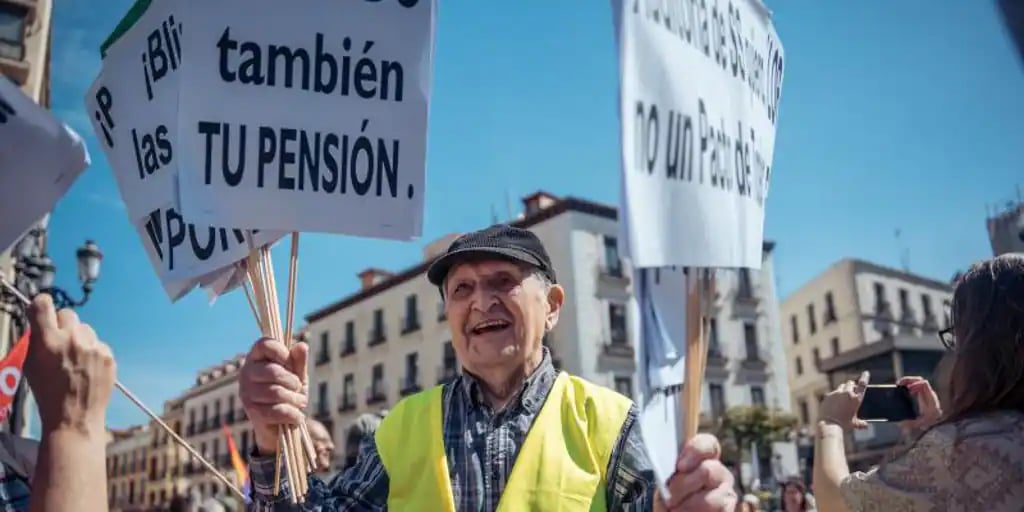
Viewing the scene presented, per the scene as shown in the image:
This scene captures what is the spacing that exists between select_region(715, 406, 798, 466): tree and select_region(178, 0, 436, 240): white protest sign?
32965mm

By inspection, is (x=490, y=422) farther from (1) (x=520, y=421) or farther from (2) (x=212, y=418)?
(2) (x=212, y=418)

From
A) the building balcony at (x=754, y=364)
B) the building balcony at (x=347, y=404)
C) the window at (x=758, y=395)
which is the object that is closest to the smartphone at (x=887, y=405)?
the building balcony at (x=754, y=364)

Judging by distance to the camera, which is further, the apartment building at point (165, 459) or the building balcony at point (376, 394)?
the apartment building at point (165, 459)

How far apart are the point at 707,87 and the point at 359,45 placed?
35.2 inches

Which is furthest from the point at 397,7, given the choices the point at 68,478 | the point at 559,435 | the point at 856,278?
the point at 856,278

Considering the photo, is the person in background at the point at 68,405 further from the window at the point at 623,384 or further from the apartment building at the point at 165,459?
the apartment building at the point at 165,459

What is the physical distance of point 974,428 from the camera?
1.77 meters

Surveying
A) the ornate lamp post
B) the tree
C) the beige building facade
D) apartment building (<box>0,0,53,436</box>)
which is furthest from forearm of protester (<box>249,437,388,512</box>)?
the beige building facade

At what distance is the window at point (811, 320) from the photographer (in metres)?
49.8

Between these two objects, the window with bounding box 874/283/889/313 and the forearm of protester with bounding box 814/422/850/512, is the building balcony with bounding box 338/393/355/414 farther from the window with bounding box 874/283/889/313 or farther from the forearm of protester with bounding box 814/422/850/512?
the forearm of protester with bounding box 814/422/850/512

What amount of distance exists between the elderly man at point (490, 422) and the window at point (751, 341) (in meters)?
35.9

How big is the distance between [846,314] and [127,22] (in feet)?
160

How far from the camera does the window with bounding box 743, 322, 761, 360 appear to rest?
36.6 metres

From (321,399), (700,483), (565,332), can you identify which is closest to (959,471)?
(700,483)
